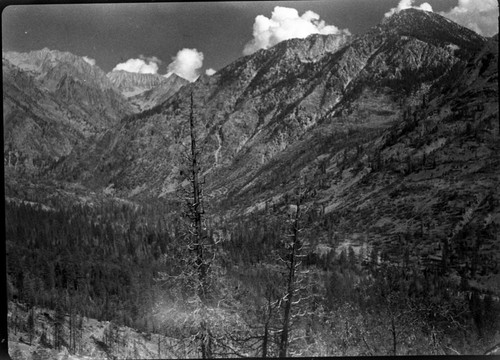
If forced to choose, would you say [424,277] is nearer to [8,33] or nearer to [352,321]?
[352,321]

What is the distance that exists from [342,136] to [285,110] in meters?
37.6

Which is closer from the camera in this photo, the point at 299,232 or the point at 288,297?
the point at 288,297

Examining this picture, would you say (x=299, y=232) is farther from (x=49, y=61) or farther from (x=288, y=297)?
(x=49, y=61)

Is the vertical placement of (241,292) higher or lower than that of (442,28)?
lower

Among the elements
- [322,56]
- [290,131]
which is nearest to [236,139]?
[290,131]

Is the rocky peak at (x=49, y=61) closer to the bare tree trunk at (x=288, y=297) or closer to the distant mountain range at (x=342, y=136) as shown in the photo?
the distant mountain range at (x=342, y=136)

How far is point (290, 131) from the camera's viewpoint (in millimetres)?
100375

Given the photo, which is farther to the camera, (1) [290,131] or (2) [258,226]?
(1) [290,131]

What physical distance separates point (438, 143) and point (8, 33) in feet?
124

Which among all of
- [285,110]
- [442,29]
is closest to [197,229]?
[442,29]

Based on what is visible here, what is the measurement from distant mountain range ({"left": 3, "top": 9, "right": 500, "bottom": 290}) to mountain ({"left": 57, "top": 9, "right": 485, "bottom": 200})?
0.37 meters

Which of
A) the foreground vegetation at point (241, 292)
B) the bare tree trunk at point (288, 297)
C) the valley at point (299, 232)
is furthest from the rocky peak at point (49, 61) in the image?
the bare tree trunk at point (288, 297)

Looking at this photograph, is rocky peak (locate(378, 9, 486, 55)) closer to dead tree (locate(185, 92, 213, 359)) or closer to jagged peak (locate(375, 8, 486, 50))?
jagged peak (locate(375, 8, 486, 50))

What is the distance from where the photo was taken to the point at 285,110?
353 feet
